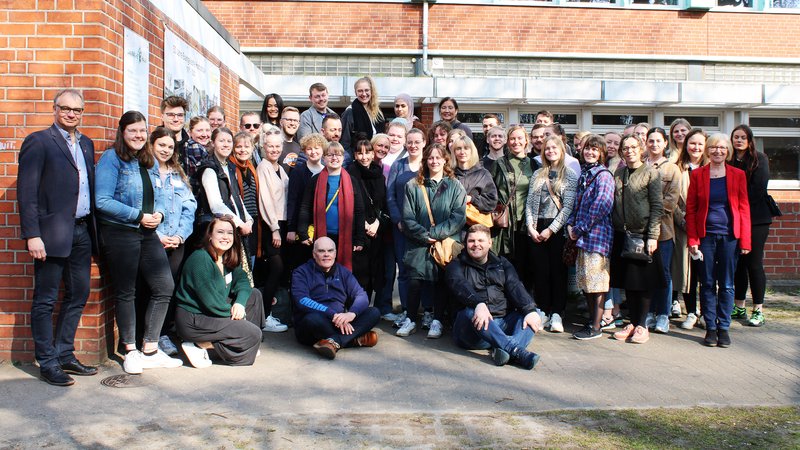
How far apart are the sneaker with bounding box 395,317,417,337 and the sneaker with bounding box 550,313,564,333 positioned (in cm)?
134

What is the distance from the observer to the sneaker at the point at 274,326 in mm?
6750

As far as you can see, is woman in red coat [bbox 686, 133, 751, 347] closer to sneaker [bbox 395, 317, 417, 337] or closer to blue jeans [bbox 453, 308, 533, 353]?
blue jeans [bbox 453, 308, 533, 353]

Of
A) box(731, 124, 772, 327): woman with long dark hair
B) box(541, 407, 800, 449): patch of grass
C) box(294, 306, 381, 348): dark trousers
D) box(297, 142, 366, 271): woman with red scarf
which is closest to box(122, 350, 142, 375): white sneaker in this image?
box(294, 306, 381, 348): dark trousers

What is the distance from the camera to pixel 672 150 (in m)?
7.52

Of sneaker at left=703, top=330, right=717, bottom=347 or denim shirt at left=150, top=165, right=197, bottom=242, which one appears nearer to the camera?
denim shirt at left=150, top=165, right=197, bottom=242

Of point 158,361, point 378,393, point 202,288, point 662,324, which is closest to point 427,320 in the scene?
point 378,393

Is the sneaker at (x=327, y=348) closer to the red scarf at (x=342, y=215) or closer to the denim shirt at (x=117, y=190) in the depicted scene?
the red scarf at (x=342, y=215)

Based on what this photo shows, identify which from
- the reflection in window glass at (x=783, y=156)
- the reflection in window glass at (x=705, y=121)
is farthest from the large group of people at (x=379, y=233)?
the reflection in window glass at (x=783, y=156)

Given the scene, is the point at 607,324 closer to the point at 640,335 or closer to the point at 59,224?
the point at 640,335

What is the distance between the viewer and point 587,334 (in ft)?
21.7

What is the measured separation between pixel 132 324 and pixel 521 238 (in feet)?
12.1

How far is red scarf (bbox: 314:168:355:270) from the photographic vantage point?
668cm

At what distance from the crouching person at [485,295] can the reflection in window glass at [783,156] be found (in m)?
12.6

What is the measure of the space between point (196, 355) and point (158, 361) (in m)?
0.28
